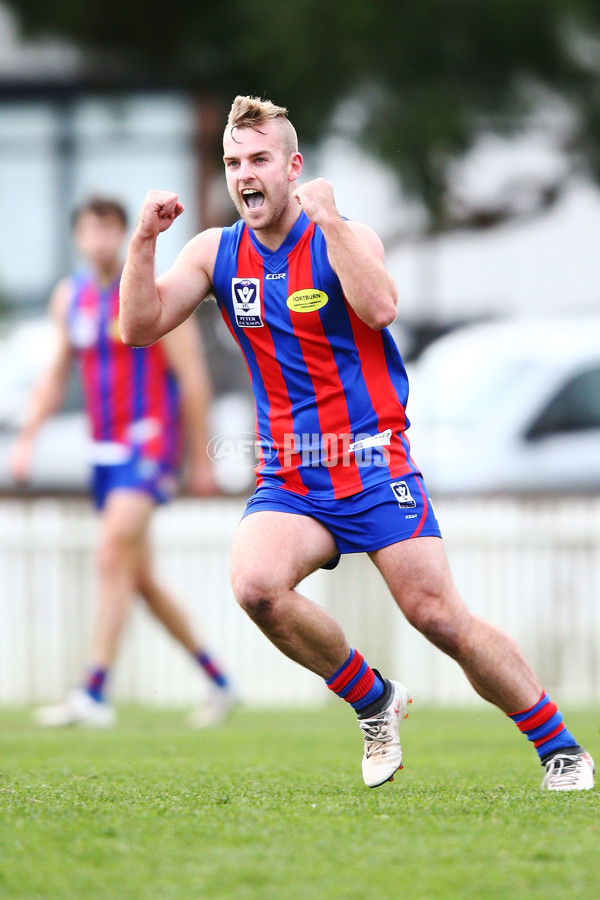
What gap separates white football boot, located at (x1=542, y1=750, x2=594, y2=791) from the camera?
4.29 meters

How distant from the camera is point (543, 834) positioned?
3.46 metres

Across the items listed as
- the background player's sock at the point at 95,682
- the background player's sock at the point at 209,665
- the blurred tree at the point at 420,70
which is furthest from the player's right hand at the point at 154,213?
the blurred tree at the point at 420,70

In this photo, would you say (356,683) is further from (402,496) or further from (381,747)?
(402,496)

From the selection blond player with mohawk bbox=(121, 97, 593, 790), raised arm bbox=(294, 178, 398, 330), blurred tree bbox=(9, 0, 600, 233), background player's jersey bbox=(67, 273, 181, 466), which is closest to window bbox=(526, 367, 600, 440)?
blurred tree bbox=(9, 0, 600, 233)

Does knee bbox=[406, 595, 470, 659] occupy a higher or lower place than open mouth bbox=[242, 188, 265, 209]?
lower

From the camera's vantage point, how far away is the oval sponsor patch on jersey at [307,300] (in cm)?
434

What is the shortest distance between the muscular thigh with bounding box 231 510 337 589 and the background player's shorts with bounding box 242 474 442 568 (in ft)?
0.11

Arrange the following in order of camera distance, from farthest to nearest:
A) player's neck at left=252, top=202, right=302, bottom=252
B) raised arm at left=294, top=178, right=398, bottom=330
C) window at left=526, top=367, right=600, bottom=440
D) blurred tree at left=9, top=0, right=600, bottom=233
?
blurred tree at left=9, top=0, right=600, bottom=233, window at left=526, top=367, right=600, bottom=440, player's neck at left=252, top=202, right=302, bottom=252, raised arm at left=294, top=178, right=398, bottom=330

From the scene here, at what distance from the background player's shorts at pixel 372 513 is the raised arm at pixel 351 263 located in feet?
1.70

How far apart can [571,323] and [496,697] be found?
23.6ft

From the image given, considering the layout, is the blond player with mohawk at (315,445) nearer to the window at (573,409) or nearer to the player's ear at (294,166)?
the player's ear at (294,166)

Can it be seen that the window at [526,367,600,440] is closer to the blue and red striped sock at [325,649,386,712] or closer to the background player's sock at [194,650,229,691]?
the background player's sock at [194,650,229,691]

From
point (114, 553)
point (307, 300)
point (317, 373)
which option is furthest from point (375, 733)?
point (114, 553)

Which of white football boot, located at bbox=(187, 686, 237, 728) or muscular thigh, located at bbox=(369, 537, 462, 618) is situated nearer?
muscular thigh, located at bbox=(369, 537, 462, 618)
